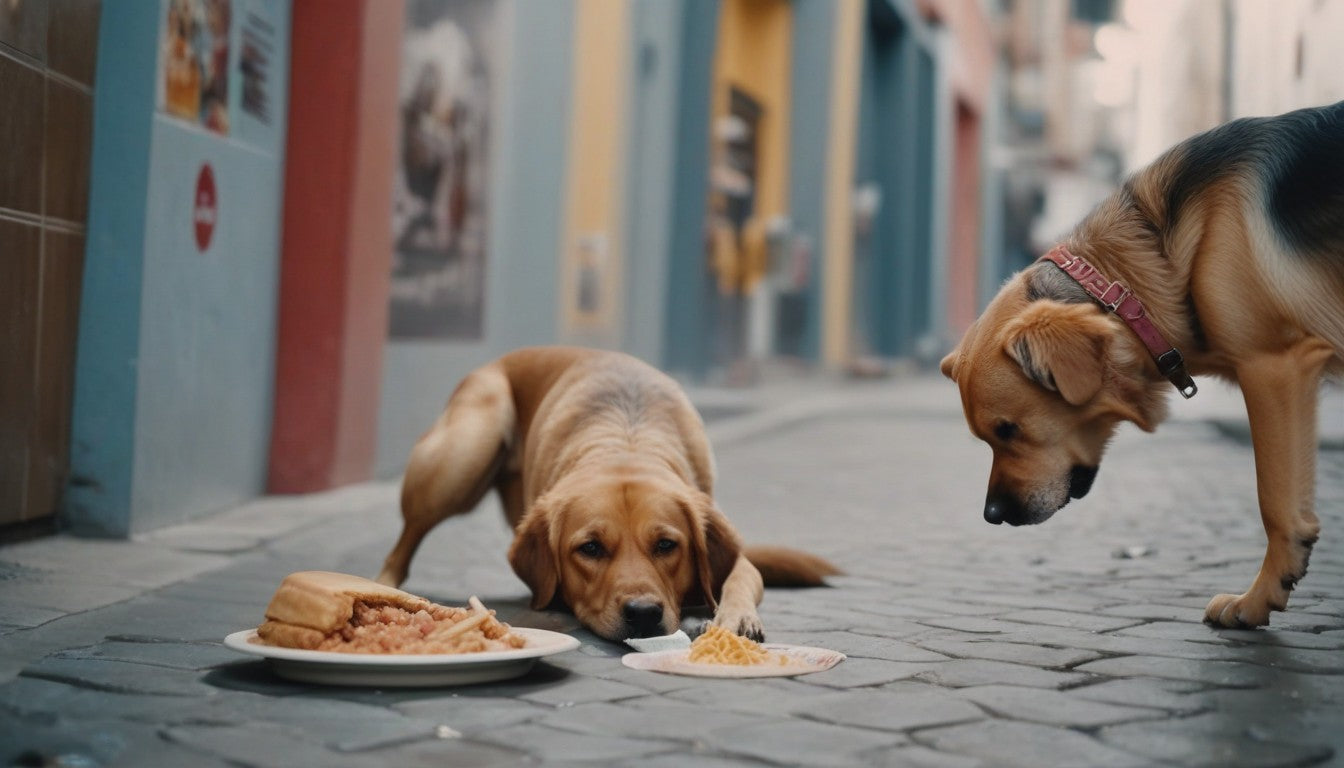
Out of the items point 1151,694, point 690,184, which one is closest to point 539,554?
point 1151,694

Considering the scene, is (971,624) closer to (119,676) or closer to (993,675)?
(993,675)

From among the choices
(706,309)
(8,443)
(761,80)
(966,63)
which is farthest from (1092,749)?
A: (966,63)

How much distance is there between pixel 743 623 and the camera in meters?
4.30

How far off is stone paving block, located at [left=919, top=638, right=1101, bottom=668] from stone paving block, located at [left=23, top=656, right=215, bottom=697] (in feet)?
6.12

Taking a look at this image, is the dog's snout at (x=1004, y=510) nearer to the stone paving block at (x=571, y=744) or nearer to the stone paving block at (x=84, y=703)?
the stone paving block at (x=571, y=744)

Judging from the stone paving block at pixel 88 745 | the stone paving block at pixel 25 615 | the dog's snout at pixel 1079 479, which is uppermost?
the dog's snout at pixel 1079 479

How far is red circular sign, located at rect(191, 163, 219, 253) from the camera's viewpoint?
6.51 meters

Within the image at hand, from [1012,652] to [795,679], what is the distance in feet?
2.28

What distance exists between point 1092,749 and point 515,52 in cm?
832

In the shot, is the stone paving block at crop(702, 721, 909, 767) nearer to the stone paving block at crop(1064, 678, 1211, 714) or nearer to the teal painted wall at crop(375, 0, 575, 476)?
the stone paving block at crop(1064, 678, 1211, 714)

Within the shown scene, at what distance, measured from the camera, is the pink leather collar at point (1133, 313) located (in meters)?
4.43

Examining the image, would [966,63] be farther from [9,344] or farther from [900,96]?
[9,344]

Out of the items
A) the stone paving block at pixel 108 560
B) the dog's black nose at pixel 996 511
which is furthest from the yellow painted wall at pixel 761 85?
the dog's black nose at pixel 996 511

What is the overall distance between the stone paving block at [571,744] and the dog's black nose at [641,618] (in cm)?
103
